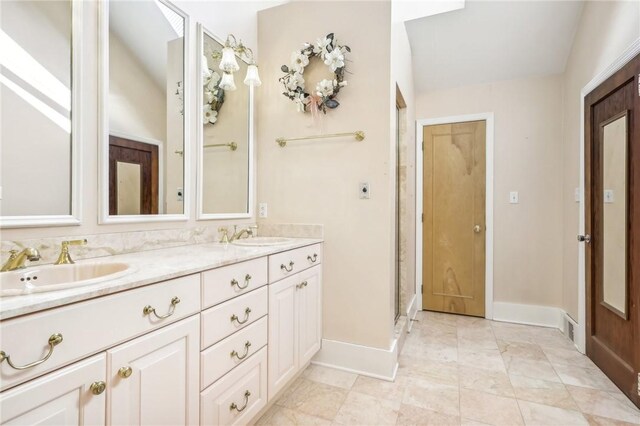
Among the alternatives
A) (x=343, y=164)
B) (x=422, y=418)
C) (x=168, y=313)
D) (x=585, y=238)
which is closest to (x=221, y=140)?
(x=343, y=164)

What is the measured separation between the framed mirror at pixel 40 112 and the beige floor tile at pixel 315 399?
142 centimetres

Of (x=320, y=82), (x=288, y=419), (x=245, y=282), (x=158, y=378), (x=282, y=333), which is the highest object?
(x=320, y=82)

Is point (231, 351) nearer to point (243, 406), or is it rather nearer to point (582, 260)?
point (243, 406)

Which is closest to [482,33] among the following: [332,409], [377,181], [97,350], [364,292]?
[377,181]

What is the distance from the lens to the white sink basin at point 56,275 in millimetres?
951

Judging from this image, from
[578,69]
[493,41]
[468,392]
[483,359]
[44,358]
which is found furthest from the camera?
[493,41]

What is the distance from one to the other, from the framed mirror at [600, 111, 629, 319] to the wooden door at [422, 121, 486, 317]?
3.41 feet

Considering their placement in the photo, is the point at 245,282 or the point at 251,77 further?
the point at 251,77

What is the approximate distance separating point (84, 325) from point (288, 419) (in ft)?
3.97

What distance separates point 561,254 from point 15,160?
→ 3.80 metres

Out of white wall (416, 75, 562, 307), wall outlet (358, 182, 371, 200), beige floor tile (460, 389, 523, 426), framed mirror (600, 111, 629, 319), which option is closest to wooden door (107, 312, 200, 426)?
wall outlet (358, 182, 371, 200)

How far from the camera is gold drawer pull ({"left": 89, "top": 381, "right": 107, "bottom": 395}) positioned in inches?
31.4

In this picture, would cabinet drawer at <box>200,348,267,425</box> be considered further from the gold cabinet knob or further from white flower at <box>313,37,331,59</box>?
white flower at <box>313,37,331,59</box>

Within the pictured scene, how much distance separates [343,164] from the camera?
2082 millimetres
